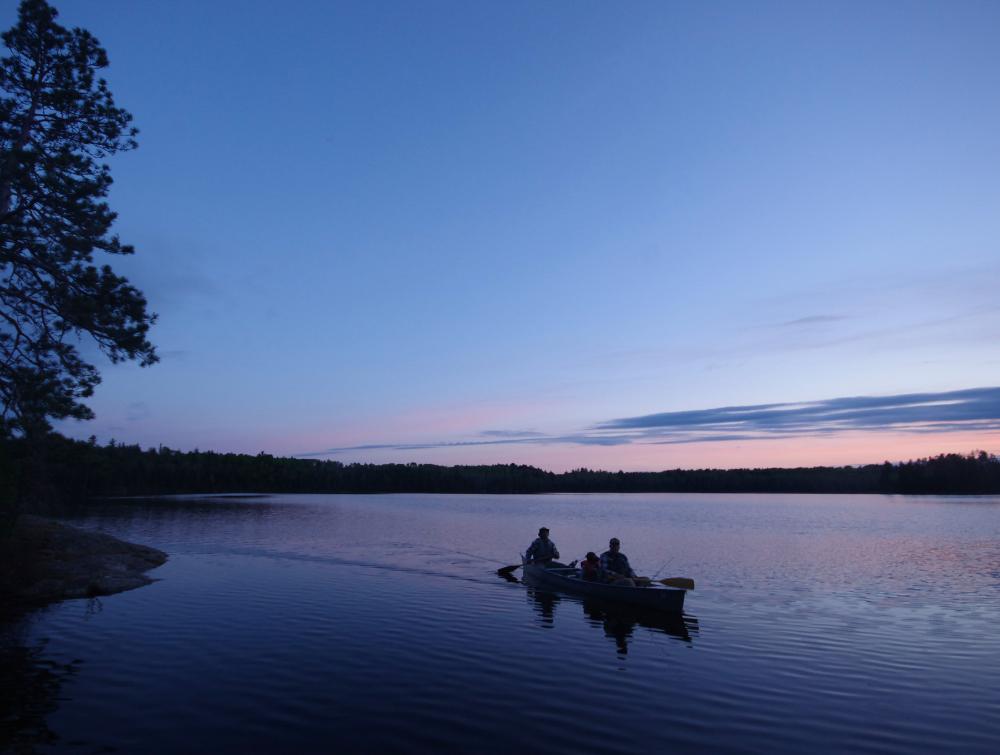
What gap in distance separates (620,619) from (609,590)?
62.5 inches

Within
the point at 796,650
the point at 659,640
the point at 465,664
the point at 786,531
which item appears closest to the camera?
the point at 465,664

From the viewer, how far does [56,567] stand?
23078mm

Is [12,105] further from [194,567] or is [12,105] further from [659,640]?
[659,640]

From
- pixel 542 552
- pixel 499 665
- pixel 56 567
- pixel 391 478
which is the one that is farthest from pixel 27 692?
pixel 391 478

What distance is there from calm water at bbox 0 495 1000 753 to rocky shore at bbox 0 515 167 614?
3.90 feet

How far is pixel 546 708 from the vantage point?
11508 millimetres

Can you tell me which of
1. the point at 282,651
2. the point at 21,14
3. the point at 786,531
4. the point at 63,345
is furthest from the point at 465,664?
the point at 786,531

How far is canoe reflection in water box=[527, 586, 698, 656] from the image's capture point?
17922 millimetres

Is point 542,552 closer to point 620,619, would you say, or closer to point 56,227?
point 620,619

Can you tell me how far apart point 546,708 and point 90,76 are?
68.2 feet

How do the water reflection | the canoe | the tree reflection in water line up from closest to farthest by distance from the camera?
the tree reflection in water, the water reflection, the canoe

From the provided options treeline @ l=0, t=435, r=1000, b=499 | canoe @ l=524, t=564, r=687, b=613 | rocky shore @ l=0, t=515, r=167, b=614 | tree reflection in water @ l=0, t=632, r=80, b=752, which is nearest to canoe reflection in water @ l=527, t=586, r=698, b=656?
canoe @ l=524, t=564, r=687, b=613

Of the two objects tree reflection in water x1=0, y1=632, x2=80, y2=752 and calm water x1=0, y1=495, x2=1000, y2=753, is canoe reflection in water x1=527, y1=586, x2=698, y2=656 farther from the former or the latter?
tree reflection in water x1=0, y1=632, x2=80, y2=752

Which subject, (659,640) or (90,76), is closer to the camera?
(659,640)
